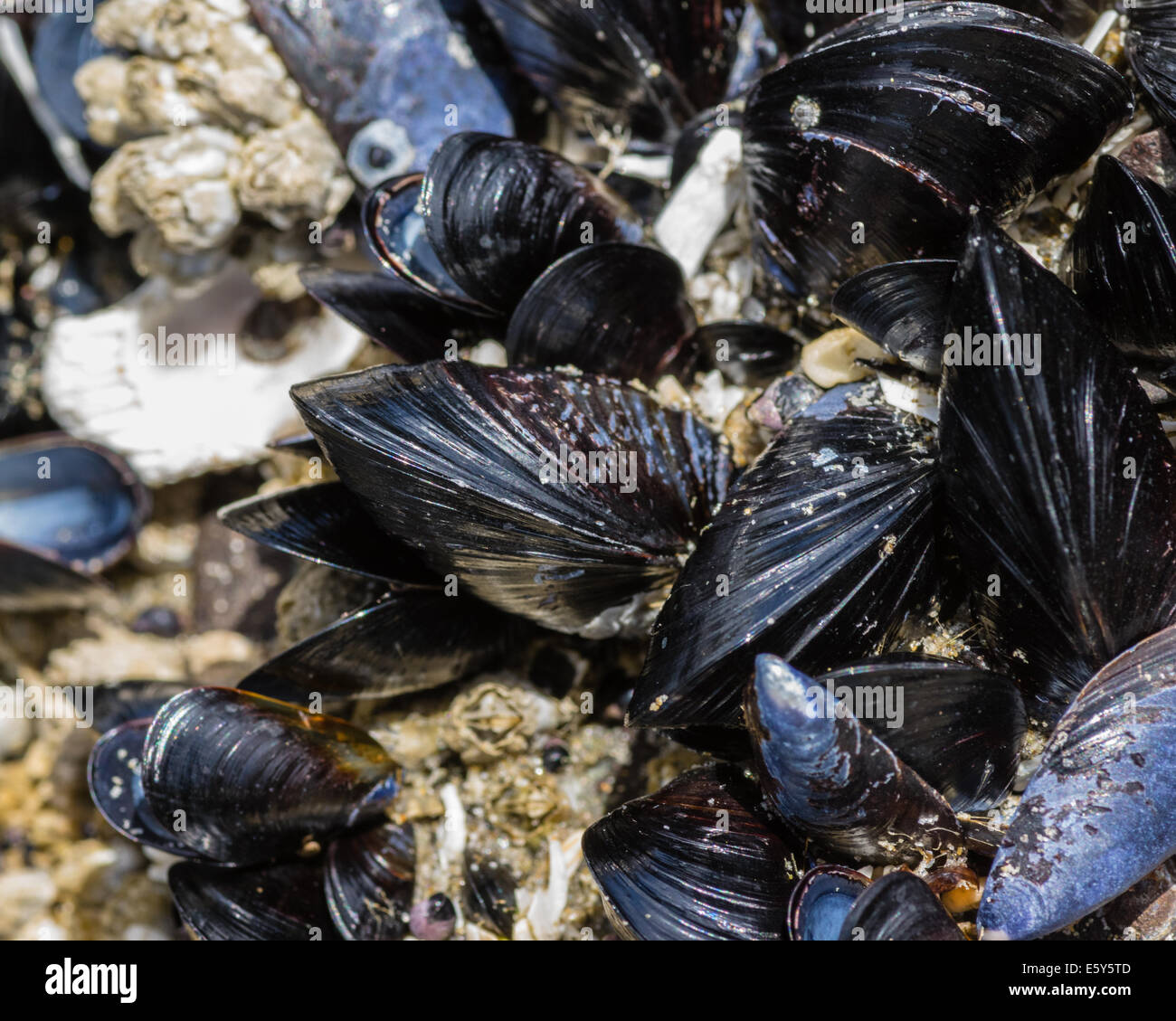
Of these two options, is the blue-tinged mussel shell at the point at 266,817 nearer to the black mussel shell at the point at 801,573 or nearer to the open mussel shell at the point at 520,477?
the open mussel shell at the point at 520,477

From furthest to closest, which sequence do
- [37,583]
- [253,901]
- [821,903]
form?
[37,583] → [253,901] → [821,903]

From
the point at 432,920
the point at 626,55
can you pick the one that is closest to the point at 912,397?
the point at 626,55

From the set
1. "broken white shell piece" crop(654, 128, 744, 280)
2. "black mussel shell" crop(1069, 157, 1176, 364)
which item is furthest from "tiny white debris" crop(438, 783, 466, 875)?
"black mussel shell" crop(1069, 157, 1176, 364)

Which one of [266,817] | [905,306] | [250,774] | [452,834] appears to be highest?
[905,306]

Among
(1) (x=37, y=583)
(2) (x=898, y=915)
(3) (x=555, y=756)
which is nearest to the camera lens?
(2) (x=898, y=915)

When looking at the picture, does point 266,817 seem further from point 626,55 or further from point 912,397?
point 626,55
